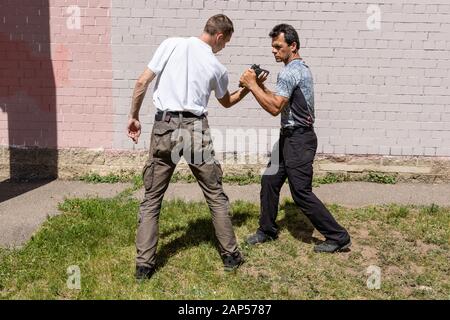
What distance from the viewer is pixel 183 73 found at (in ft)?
12.3

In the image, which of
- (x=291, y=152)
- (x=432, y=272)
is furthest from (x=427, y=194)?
(x=291, y=152)

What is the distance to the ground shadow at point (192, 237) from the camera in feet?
14.0

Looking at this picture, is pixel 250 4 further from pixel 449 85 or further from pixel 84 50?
pixel 449 85

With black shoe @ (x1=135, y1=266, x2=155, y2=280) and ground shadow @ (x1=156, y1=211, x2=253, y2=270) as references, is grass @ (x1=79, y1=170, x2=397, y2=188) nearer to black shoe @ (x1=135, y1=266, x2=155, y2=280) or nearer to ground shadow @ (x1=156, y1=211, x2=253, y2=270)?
ground shadow @ (x1=156, y1=211, x2=253, y2=270)

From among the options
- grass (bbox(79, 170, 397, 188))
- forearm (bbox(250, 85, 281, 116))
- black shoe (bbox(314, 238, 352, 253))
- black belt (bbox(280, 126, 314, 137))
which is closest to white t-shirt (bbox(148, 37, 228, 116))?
forearm (bbox(250, 85, 281, 116))

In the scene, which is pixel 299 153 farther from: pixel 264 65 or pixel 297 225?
pixel 264 65

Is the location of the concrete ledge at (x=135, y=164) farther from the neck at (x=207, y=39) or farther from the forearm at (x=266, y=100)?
the neck at (x=207, y=39)

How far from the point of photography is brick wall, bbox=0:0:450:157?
616cm

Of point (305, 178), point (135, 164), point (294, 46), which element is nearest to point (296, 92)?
point (294, 46)

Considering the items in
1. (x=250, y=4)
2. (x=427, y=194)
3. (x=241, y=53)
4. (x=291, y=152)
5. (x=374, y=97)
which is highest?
(x=250, y=4)

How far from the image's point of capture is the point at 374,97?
6.36m

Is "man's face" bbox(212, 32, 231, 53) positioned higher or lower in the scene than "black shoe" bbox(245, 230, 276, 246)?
higher

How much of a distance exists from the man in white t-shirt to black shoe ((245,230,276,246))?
→ 0.53 meters

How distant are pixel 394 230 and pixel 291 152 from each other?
4.93ft
